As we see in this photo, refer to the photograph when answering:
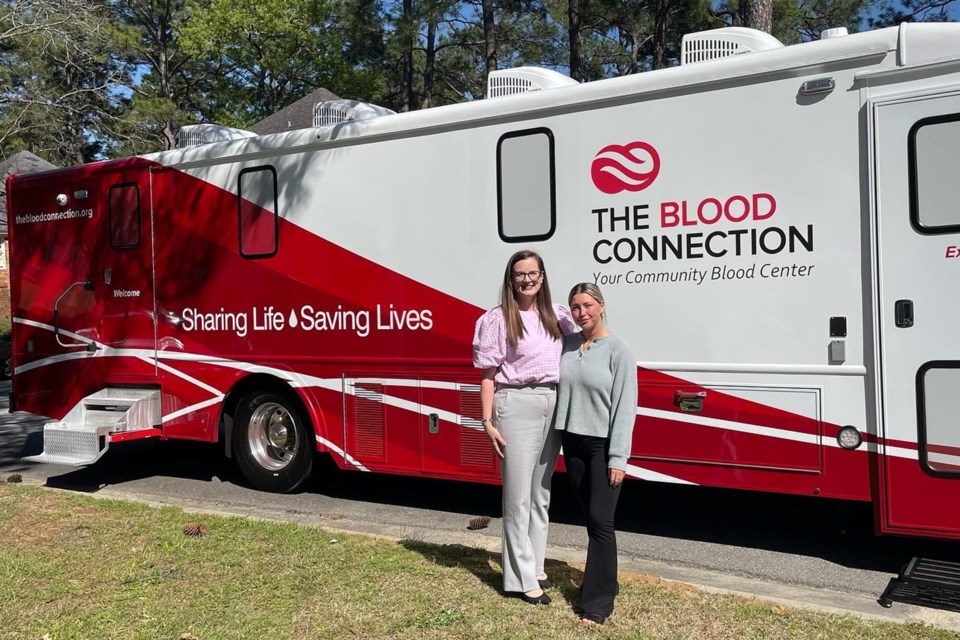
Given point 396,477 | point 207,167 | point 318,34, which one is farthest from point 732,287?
point 318,34

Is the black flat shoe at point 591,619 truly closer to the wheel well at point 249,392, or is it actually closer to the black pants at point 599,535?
the black pants at point 599,535

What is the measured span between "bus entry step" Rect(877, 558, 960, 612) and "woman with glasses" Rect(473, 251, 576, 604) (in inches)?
73.0

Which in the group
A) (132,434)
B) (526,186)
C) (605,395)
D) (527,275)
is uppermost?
(526,186)

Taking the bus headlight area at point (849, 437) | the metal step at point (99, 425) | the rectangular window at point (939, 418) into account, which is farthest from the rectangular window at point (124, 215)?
the rectangular window at point (939, 418)

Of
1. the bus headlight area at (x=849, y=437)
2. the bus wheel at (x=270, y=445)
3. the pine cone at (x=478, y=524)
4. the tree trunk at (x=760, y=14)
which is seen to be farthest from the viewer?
the tree trunk at (x=760, y=14)

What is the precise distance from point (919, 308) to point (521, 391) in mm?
2230

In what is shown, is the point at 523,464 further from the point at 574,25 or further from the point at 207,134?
the point at 574,25

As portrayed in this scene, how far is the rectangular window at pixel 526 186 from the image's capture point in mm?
5965

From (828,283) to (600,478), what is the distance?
190 cm

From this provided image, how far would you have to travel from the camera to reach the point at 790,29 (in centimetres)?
2277

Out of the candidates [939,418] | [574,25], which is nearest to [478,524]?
[939,418]

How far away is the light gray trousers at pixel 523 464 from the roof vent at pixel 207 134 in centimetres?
444

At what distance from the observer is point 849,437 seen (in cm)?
500

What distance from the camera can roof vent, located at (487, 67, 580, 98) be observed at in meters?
6.13
